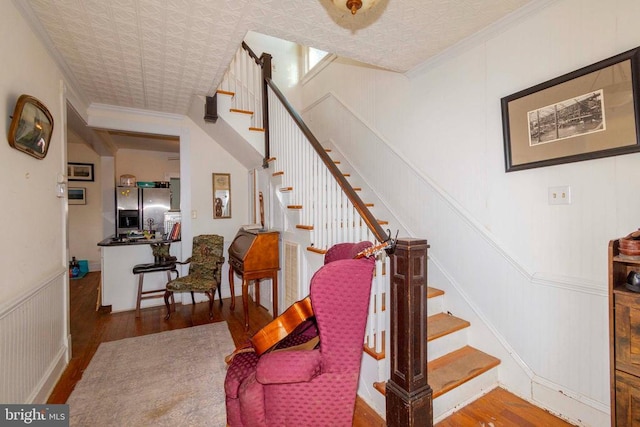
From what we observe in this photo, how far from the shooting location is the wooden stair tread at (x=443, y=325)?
211 cm

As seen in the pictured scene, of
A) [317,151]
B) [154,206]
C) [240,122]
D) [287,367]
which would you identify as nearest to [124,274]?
[240,122]

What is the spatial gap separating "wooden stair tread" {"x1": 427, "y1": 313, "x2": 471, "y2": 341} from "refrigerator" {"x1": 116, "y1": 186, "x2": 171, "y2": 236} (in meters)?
5.40

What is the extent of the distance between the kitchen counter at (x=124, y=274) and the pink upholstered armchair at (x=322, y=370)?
3184 mm

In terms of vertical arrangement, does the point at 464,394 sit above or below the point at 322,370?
below

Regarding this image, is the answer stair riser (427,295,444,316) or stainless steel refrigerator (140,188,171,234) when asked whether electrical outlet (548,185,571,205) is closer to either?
stair riser (427,295,444,316)

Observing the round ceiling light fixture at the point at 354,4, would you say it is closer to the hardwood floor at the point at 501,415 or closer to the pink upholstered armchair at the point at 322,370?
the pink upholstered armchair at the point at 322,370

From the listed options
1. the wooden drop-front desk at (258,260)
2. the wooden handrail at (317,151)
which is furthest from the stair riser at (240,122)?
the wooden drop-front desk at (258,260)

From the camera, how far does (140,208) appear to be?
607 cm

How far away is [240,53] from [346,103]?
65.0 inches

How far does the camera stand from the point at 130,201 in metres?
5.98

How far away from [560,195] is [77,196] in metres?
7.87

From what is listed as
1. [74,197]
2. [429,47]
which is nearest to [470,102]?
[429,47]

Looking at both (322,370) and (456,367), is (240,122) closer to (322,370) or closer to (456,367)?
(322,370)

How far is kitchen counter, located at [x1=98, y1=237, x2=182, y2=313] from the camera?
3.69 m
